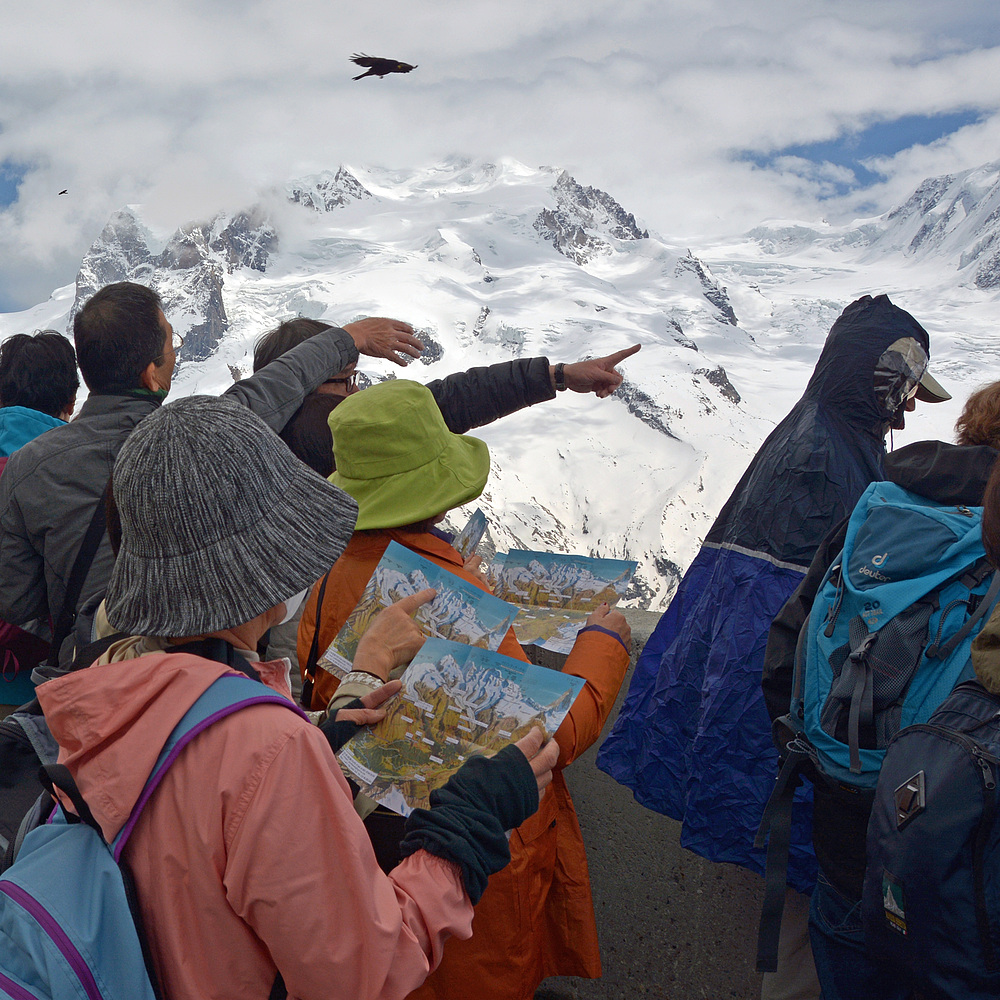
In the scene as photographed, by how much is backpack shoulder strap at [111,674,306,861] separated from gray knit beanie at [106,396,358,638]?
15cm

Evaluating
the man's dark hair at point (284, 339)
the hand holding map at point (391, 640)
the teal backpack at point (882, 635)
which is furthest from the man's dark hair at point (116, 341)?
the teal backpack at point (882, 635)

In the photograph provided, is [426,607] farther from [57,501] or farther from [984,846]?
[57,501]

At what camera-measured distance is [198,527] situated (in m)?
1.20

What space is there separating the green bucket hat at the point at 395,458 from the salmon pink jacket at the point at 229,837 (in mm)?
930

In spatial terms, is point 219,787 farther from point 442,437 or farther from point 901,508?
point 901,508

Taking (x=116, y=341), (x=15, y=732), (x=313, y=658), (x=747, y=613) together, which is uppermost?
(x=116, y=341)

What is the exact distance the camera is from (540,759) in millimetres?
1462

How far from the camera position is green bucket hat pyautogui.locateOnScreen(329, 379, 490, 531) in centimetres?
198

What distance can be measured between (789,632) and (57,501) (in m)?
2.03

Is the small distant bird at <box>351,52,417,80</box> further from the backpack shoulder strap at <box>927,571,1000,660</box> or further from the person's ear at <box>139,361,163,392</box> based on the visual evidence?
the backpack shoulder strap at <box>927,571,1000,660</box>

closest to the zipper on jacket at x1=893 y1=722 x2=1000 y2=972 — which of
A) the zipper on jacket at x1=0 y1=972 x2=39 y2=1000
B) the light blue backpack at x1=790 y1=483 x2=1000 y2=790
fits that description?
the light blue backpack at x1=790 y1=483 x2=1000 y2=790

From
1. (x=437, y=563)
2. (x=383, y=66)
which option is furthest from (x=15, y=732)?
(x=383, y=66)

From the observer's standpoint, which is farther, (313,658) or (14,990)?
(313,658)

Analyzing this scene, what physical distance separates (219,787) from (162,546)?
1.28 feet
